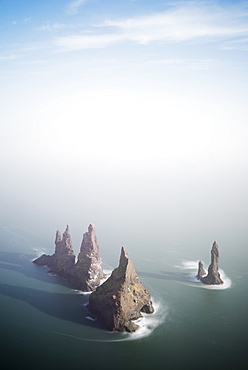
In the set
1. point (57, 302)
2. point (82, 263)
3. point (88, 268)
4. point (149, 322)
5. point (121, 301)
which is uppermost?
point (82, 263)

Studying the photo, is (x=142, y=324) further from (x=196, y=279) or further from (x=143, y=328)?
(x=196, y=279)

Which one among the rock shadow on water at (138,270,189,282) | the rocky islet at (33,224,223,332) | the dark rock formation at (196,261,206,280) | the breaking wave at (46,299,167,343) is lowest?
the breaking wave at (46,299,167,343)

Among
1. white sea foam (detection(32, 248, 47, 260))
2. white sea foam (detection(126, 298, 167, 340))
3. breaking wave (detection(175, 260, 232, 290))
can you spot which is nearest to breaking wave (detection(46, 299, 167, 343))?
white sea foam (detection(126, 298, 167, 340))

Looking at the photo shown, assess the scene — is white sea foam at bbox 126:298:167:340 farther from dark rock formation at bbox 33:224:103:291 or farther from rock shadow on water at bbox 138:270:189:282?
dark rock formation at bbox 33:224:103:291

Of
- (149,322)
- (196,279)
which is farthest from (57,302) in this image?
(196,279)

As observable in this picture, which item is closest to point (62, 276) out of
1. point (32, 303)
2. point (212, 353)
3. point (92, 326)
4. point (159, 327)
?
point (32, 303)

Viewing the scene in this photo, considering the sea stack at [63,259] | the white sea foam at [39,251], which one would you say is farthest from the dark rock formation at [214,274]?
the white sea foam at [39,251]

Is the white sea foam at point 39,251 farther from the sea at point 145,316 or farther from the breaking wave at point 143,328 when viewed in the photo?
the breaking wave at point 143,328
